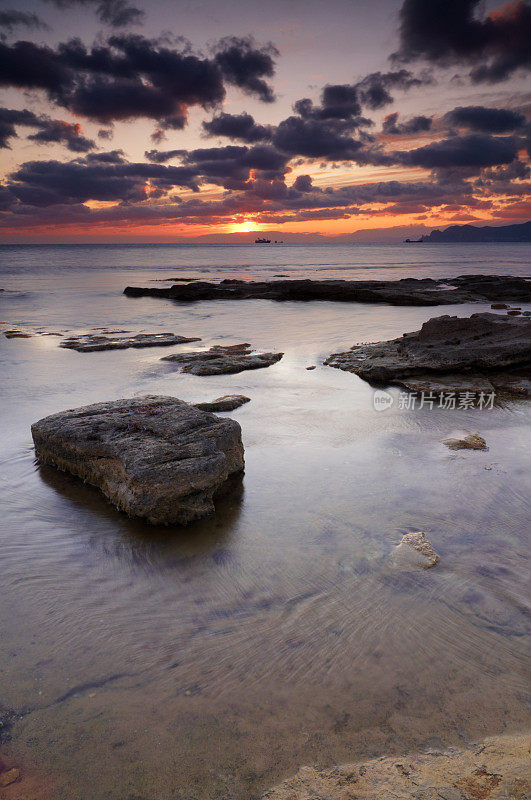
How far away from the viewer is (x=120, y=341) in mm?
14656

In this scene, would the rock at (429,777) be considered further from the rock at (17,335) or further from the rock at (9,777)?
the rock at (17,335)

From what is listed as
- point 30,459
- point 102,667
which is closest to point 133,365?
point 30,459

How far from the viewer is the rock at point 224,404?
7.96 m

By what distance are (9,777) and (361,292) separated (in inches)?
1021

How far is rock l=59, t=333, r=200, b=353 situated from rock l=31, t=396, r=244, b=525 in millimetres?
8143

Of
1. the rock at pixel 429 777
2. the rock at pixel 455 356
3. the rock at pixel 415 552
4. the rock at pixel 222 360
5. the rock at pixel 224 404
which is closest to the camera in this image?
the rock at pixel 429 777

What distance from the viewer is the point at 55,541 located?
14.2 ft

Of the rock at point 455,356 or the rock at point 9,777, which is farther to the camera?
the rock at point 455,356

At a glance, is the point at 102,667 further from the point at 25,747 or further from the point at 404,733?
the point at 404,733

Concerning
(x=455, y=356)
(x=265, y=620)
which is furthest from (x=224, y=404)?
(x=455, y=356)

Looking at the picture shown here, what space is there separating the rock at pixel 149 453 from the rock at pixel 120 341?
8.14m

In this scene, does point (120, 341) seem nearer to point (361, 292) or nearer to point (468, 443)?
point (468, 443)
